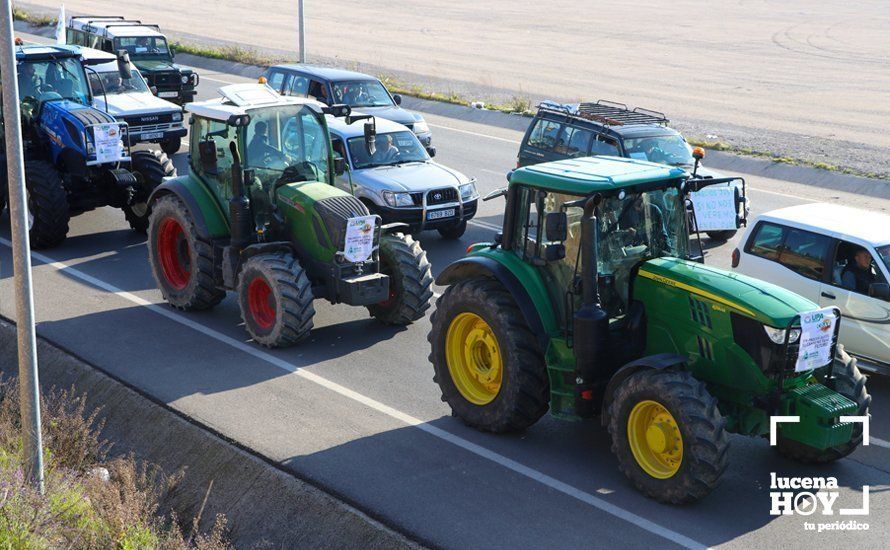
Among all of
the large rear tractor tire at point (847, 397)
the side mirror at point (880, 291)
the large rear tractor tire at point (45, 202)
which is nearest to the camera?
the large rear tractor tire at point (847, 397)

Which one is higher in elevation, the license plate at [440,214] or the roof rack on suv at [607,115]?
the roof rack on suv at [607,115]

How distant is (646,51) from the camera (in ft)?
163

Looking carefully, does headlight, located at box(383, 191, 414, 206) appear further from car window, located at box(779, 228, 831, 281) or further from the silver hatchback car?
car window, located at box(779, 228, 831, 281)

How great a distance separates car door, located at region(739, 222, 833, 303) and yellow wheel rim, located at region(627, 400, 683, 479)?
401cm

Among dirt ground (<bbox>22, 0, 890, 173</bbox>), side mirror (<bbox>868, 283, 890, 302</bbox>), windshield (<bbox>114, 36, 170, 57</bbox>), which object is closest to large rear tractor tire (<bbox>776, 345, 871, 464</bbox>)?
side mirror (<bbox>868, 283, 890, 302</bbox>)

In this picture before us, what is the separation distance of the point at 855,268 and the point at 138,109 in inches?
622

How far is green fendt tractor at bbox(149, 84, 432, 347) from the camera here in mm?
12922

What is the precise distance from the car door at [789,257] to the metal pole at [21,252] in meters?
8.20

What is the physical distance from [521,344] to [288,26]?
155 ft

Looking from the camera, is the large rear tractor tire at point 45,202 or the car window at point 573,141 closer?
the large rear tractor tire at point 45,202

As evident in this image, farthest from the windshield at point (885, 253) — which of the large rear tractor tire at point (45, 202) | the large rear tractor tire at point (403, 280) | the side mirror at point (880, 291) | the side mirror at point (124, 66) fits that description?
the side mirror at point (124, 66)

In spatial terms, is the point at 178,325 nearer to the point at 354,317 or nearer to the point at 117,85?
the point at 354,317

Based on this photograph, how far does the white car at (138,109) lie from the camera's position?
22.8m

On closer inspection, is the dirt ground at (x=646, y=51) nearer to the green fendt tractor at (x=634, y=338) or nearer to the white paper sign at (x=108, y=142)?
the white paper sign at (x=108, y=142)
